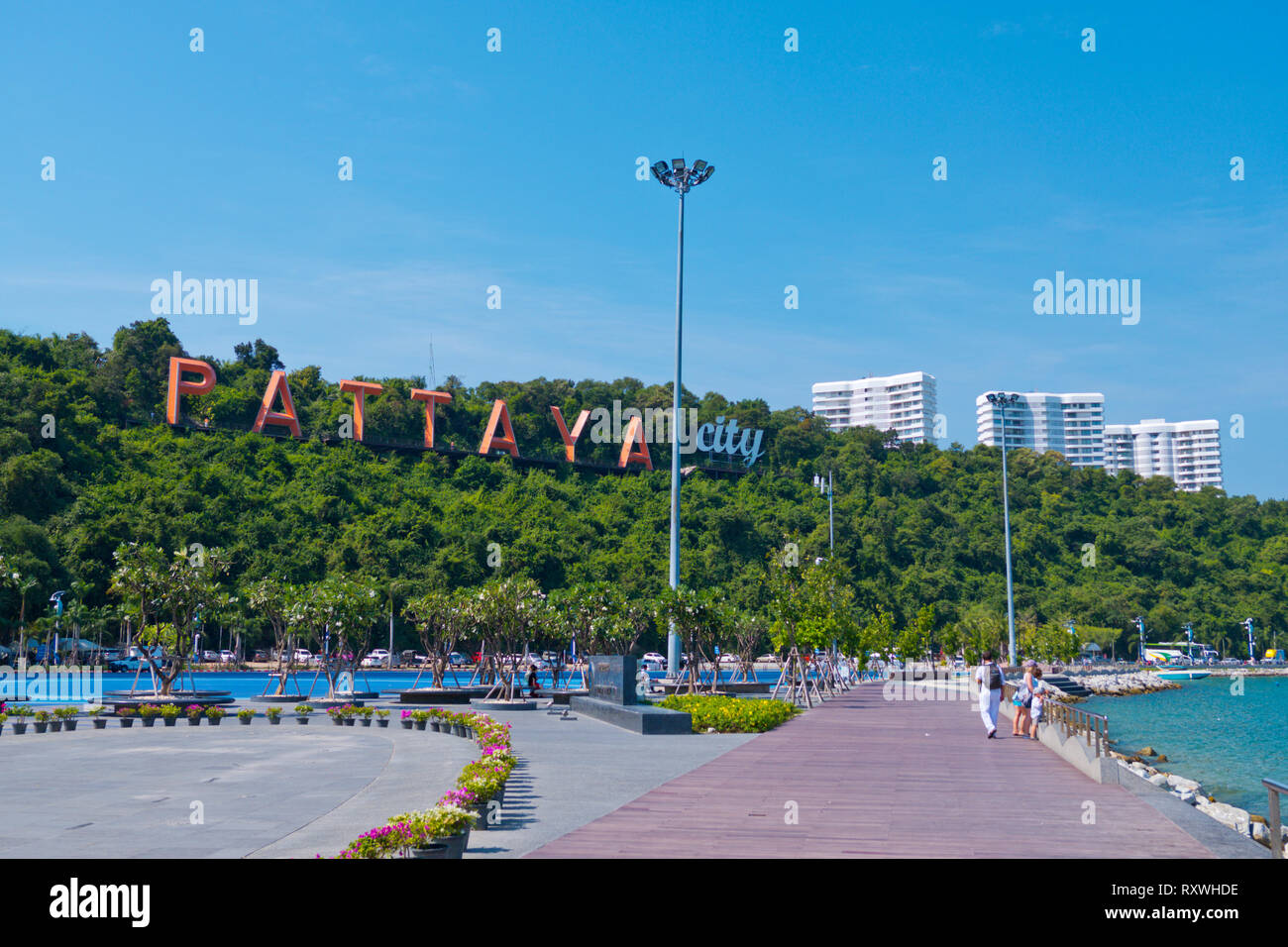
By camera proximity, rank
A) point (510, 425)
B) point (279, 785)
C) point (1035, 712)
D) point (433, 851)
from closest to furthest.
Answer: point (433, 851) < point (279, 785) < point (1035, 712) < point (510, 425)

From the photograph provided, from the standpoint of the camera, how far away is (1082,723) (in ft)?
57.9

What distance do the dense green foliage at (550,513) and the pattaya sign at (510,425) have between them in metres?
2.26

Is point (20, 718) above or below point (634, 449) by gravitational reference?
below

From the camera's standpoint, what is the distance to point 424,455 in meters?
103

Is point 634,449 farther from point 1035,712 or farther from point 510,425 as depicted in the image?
point 1035,712

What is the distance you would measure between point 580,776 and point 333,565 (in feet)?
228

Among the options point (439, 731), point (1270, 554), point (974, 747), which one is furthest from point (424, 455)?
point (1270, 554)

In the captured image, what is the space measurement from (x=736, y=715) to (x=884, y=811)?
12069mm

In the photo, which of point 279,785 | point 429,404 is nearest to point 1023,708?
point 279,785

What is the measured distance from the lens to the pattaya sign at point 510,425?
89.7 meters

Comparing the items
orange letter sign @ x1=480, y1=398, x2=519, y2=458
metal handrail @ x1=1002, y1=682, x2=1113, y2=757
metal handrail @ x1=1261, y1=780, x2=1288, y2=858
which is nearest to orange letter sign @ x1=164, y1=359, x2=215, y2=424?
orange letter sign @ x1=480, y1=398, x2=519, y2=458

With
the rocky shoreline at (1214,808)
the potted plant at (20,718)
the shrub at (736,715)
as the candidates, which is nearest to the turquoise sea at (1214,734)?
the rocky shoreline at (1214,808)

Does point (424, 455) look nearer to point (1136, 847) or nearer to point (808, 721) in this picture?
point (808, 721)

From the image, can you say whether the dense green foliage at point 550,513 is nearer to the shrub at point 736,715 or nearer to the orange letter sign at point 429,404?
the orange letter sign at point 429,404
